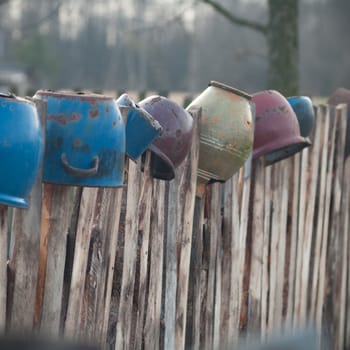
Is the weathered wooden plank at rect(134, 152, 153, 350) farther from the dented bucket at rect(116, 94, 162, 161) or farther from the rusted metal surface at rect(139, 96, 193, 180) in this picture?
the dented bucket at rect(116, 94, 162, 161)

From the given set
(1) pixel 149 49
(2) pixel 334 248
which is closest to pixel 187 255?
(2) pixel 334 248

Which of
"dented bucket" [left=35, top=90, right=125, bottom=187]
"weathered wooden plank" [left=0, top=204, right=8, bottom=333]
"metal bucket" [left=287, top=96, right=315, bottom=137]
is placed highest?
"metal bucket" [left=287, top=96, right=315, bottom=137]

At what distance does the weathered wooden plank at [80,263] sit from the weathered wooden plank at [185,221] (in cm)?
85

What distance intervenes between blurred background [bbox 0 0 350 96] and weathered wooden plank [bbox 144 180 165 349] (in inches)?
1494

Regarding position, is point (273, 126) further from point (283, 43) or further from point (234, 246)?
point (283, 43)

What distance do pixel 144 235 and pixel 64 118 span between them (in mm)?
898

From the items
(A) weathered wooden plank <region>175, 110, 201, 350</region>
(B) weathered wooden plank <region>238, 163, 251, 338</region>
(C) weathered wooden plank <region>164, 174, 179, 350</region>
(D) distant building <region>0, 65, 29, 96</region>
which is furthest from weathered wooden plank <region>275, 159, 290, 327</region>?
(D) distant building <region>0, 65, 29, 96</region>

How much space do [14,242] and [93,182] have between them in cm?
34

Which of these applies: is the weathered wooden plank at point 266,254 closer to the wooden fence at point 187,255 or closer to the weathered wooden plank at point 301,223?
the wooden fence at point 187,255

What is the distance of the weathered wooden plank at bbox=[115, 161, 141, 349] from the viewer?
4004 millimetres

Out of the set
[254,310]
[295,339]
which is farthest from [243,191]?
[295,339]

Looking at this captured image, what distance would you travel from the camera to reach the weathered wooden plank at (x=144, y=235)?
4.13m

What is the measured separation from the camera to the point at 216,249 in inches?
191

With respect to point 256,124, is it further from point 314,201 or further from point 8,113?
point 8,113
